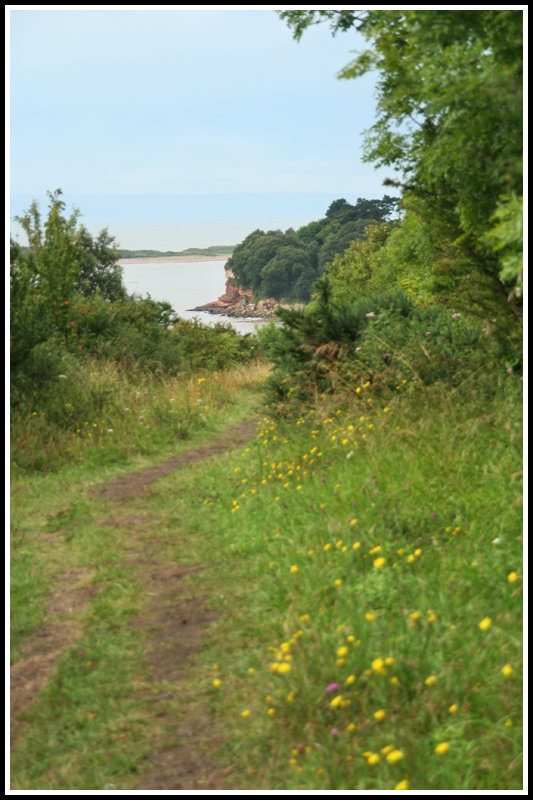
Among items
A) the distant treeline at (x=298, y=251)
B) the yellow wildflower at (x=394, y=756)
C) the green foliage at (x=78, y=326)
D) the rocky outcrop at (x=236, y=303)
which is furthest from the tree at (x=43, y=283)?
the rocky outcrop at (x=236, y=303)

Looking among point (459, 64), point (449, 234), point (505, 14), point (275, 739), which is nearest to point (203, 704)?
point (275, 739)

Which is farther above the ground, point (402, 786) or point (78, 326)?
point (78, 326)

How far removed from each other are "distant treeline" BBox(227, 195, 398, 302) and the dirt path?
57.5m

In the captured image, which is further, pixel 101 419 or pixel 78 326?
pixel 78 326

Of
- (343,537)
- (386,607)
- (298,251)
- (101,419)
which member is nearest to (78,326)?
(101,419)

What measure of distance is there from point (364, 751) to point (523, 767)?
74cm

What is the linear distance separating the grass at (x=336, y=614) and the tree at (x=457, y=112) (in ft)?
5.63

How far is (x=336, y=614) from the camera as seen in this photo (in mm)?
4402

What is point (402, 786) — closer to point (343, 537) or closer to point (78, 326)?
point (343, 537)

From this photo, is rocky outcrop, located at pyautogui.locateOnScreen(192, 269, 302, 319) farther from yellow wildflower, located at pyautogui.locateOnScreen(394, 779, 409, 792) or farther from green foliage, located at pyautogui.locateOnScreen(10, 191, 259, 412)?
yellow wildflower, located at pyautogui.locateOnScreen(394, 779, 409, 792)

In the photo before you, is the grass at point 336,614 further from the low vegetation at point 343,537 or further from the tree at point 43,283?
the tree at point 43,283

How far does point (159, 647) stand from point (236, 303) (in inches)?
2885

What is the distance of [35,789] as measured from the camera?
Result: 357 centimetres

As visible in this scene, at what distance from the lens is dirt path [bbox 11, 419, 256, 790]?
355 centimetres
